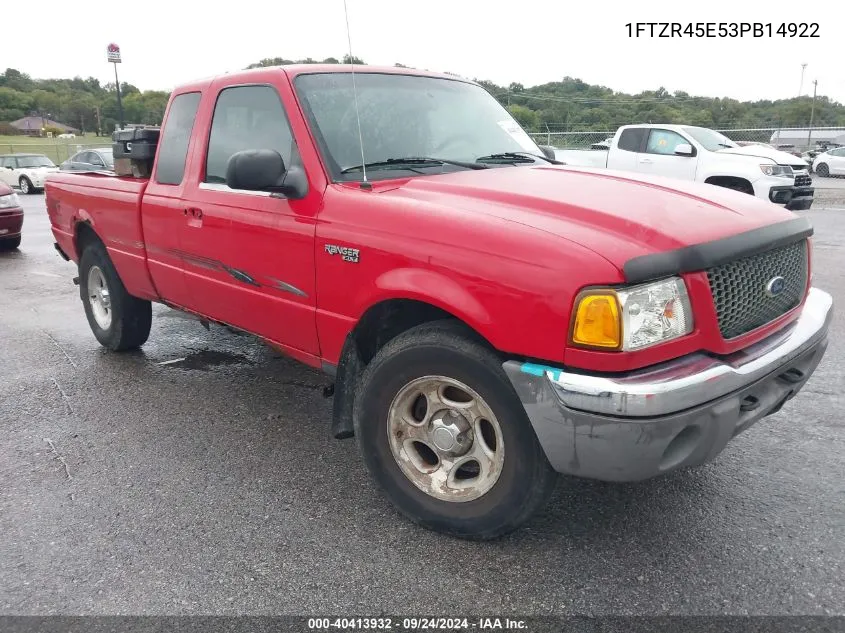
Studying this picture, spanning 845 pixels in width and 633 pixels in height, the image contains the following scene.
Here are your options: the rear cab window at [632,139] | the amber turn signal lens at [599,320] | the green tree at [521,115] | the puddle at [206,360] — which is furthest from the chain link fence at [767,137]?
the amber turn signal lens at [599,320]

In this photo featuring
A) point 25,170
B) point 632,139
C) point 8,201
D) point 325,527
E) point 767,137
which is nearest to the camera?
point 325,527

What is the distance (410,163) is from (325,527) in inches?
69.8

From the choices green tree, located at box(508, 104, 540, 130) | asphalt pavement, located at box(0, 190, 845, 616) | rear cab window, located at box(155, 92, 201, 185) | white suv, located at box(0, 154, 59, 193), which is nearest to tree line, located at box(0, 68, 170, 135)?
white suv, located at box(0, 154, 59, 193)

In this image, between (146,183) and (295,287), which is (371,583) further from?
(146,183)

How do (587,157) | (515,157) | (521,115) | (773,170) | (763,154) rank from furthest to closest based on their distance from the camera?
(587,157) → (763,154) → (773,170) → (521,115) → (515,157)

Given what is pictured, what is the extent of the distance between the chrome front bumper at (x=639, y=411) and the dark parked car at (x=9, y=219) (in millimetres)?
11073

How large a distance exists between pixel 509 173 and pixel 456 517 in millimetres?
1681

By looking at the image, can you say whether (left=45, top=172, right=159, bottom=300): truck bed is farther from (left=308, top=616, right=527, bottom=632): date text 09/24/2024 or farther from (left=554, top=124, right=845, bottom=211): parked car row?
(left=554, top=124, right=845, bottom=211): parked car row

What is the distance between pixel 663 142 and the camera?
13008 millimetres

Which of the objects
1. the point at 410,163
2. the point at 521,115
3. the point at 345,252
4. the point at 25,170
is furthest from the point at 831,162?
the point at 25,170

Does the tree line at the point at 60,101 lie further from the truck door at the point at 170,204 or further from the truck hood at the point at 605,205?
the truck hood at the point at 605,205

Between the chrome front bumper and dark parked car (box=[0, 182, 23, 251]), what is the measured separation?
1107cm

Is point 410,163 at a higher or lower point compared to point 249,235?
higher

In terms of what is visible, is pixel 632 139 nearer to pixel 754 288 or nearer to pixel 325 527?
pixel 754 288
